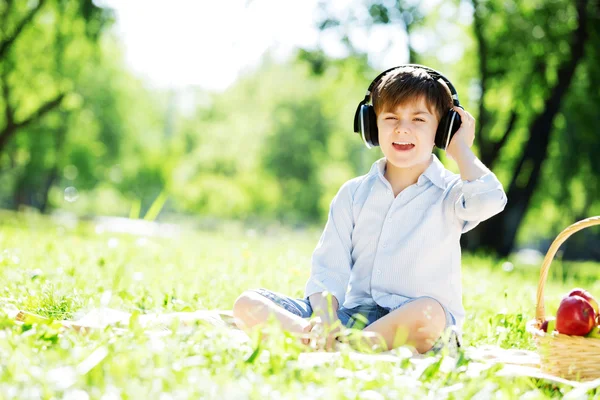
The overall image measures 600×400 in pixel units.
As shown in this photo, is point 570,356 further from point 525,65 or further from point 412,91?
point 525,65

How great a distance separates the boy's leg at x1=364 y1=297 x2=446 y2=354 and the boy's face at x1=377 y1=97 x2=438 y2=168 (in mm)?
699

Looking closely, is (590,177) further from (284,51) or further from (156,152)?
(156,152)

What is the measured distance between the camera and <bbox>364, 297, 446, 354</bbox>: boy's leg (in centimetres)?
282

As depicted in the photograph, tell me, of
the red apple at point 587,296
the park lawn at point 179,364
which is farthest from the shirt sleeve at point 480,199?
the park lawn at point 179,364

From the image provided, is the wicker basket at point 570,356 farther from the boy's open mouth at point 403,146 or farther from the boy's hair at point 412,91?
the boy's hair at point 412,91

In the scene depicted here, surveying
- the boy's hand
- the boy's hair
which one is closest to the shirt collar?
the boy's hand

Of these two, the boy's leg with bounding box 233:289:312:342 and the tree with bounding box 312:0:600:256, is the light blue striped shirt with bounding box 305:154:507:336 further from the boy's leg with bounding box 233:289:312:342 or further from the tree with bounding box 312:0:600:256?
the tree with bounding box 312:0:600:256

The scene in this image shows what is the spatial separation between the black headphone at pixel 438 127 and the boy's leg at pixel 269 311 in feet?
2.81

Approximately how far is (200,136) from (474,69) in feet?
74.7

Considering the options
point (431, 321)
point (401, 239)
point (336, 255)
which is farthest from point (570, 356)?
point (336, 255)

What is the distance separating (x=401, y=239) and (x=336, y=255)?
330 millimetres

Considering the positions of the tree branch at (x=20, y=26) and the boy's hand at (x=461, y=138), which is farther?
the tree branch at (x=20, y=26)

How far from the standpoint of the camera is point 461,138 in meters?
3.13

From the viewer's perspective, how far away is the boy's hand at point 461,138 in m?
3.11
